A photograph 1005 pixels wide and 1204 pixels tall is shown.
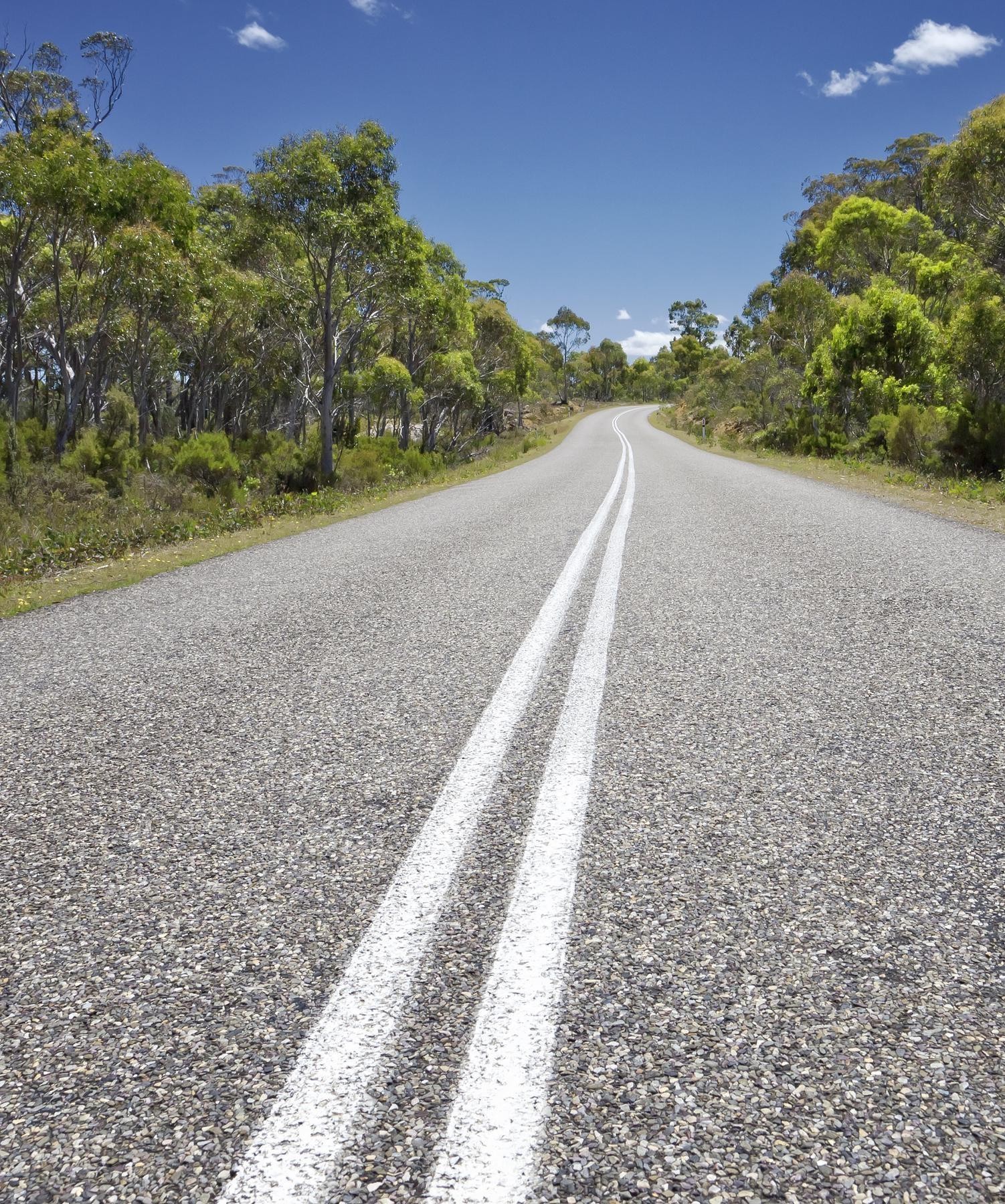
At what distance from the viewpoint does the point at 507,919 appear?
190cm

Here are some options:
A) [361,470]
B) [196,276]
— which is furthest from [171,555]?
[196,276]

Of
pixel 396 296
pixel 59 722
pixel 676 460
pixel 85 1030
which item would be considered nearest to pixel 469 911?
pixel 85 1030

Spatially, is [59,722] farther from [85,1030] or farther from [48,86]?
[48,86]

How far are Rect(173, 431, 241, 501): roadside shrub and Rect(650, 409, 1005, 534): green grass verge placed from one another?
1372 cm

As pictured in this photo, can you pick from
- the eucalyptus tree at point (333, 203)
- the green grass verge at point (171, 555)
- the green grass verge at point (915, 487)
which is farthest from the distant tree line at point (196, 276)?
the green grass verge at point (915, 487)

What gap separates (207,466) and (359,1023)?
18715 mm

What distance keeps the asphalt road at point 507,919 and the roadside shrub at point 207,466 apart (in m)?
14.3

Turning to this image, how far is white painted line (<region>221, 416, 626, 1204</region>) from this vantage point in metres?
1.25

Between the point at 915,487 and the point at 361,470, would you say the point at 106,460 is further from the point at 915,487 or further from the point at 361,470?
the point at 915,487

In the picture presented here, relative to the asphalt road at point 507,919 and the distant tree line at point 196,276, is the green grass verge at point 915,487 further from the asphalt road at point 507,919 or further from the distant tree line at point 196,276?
the distant tree line at point 196,276

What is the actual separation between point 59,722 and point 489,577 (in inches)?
146

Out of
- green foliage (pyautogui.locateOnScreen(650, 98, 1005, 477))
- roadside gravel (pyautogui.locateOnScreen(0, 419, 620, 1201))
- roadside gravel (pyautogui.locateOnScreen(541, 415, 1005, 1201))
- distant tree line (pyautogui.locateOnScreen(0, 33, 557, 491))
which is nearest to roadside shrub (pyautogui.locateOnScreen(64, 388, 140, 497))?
distant tree line (pyautogui.locateOnScreen(0, 33, 557, 491))

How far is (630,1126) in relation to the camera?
1327mm

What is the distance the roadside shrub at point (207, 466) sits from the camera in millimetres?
17703
